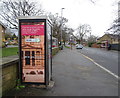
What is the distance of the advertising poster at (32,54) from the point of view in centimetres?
448

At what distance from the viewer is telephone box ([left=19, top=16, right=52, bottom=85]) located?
444 centimetres

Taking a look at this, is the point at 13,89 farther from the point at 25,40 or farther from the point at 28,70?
the point at 25,40

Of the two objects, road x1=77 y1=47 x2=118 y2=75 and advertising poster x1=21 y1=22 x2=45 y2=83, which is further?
road x1=77 y1=47 x2=118 y2=75

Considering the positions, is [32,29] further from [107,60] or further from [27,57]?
[107,60]

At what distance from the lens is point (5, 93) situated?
379cm

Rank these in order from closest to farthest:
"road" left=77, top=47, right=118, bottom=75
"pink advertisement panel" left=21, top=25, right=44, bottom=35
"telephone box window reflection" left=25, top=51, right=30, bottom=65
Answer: "pink advertisement panel" left=21, top=25, right=44, bottom=35
"telephone box window reflection" left=25, top=51, right=30, bottom=65
"road" left=77, top=47, right=118, bottom=75

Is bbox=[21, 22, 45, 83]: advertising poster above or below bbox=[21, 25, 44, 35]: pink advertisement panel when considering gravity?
below

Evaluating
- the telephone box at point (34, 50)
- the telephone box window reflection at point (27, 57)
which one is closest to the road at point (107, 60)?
the telephone box at point (34, 50)

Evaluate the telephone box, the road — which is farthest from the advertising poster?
the road

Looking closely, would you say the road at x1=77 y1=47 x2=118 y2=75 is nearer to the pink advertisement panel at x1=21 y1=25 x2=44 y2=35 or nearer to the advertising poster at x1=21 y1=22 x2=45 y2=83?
the advertising poster at x1=21 y1=22 x2=45 y2=83

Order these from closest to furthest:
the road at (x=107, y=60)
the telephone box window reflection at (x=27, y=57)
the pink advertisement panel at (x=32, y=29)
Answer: the pink advertisement panel at (x=32, y=29) < the telephone box window reflection at (x=27, y=57) < the road at (x=107, y=60)

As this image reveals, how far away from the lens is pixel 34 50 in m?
4.57

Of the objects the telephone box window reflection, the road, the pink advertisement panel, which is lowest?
the road

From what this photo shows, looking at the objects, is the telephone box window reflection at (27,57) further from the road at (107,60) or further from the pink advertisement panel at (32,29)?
the road at (107,60)
